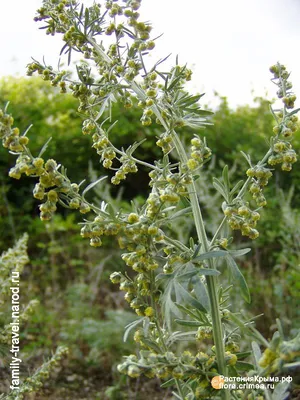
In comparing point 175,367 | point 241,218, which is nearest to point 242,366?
point 175,367

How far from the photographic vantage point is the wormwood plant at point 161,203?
0.84m

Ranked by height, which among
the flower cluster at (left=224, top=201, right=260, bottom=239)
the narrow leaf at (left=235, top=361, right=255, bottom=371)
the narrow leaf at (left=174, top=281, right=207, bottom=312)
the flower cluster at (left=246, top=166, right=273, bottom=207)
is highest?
the flower cluster at (left=246, top=166, right=273, bottom=207)

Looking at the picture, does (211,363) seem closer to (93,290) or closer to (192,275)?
(192,275)

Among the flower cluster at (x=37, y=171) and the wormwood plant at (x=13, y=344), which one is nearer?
the flower cluster at (x=37, y=171)

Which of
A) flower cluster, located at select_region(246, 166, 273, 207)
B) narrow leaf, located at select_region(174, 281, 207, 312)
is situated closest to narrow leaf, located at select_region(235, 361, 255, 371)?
A: narrow leaf, located at select_region(174, 281, 207, 312)

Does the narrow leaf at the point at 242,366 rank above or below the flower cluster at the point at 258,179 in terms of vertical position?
below

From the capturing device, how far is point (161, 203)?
87 centimetres

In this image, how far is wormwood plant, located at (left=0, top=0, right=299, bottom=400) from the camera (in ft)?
2.76

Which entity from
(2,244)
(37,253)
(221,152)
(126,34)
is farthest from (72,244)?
(126,34)

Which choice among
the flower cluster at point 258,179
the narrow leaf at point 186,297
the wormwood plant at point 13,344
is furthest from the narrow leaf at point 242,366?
the wormwood plant at point 13,344

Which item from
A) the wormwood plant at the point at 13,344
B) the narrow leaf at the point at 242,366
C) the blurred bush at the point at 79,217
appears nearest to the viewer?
the narrow leaf at the point at 242,366

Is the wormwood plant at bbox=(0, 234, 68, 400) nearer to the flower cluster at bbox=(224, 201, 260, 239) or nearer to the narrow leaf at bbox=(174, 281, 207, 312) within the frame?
the narrow leaf at bbox=(174, 281, 207, 312)

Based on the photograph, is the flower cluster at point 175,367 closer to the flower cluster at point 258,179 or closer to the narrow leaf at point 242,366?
the narrow leaf at point 242,366

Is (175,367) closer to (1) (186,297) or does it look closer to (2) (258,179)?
(1) (186,297)
